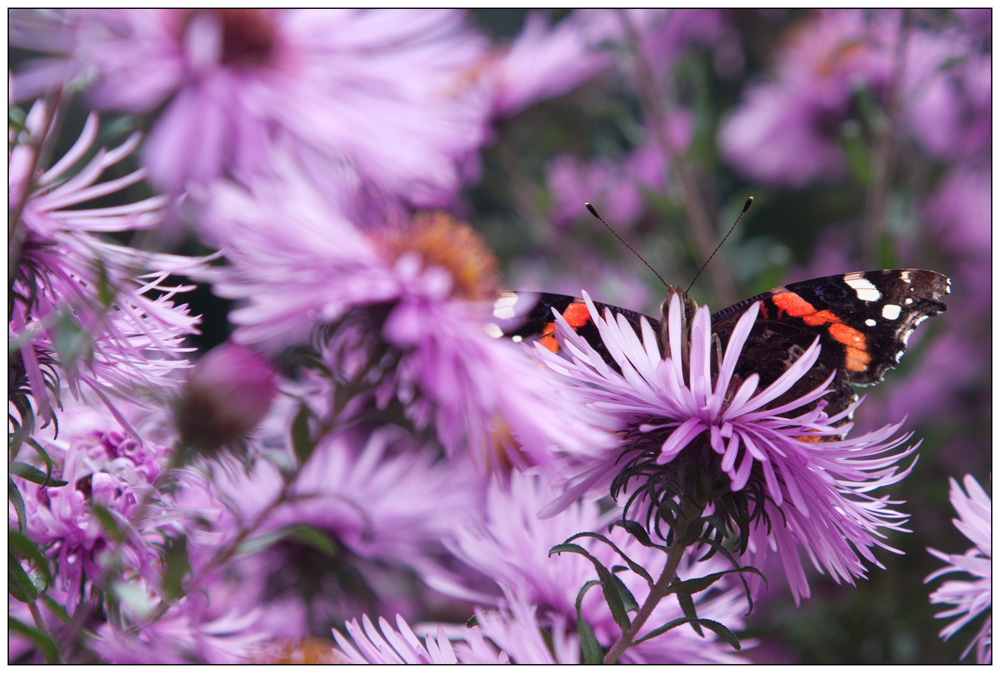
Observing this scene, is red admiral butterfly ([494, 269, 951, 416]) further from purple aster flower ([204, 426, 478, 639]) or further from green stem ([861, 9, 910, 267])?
green stem ([861, 9, 910, 267])

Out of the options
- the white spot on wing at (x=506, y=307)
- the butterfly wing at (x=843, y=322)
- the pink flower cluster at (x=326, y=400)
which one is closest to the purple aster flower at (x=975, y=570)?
the pink flower cluster at (x=326, y=400)

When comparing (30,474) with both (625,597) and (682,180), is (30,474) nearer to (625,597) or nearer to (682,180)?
(625,597)

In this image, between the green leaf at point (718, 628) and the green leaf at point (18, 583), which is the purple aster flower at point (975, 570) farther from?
the green leaf at point (18, 583)

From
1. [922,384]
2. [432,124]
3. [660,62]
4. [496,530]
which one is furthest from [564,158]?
[496,530]

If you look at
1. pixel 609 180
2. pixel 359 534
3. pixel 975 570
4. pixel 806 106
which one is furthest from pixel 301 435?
pixel 806 106

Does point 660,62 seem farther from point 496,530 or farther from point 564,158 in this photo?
point 496,530

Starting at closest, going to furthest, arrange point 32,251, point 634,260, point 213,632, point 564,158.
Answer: point 32,251 < point 213,632 < point 634,260 < point 564,158
